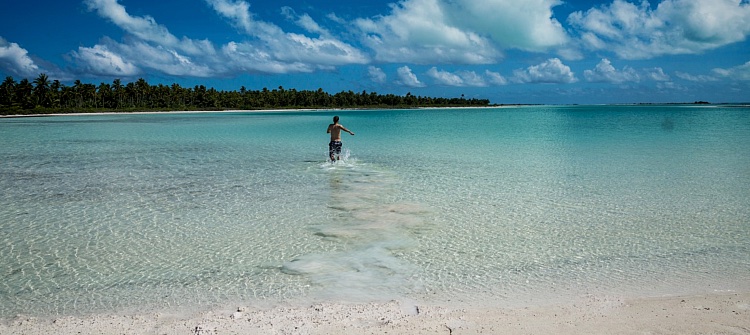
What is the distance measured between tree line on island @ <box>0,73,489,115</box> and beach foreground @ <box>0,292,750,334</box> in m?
109

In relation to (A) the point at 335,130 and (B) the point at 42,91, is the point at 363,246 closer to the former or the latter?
(A) the point at 335,130

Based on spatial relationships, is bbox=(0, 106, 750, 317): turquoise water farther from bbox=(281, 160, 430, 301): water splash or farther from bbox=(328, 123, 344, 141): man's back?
bbox=(328, 123, 344, 141): man's back

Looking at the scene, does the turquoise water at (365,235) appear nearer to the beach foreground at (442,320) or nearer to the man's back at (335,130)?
the beach foreground at (442,320)

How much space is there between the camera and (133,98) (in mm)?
130625

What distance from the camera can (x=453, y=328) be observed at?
4.92 metres

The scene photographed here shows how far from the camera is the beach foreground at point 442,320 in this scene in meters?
4.86

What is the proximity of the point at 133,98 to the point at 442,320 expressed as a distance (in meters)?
142

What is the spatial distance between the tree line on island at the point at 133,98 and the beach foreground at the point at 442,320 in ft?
359

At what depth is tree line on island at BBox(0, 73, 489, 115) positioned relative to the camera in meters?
101

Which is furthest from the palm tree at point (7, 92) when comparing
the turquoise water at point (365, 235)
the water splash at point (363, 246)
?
the water splash at point (363, 246)

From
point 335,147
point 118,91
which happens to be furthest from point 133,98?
point 335,147

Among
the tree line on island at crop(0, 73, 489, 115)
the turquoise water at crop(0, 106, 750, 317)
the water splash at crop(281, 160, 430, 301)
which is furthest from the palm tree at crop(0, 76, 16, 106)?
the water splash at crop(281, 160, 430, 301)

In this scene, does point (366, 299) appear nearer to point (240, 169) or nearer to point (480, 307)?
point (480, 307)

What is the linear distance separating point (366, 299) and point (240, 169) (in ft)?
41.7
